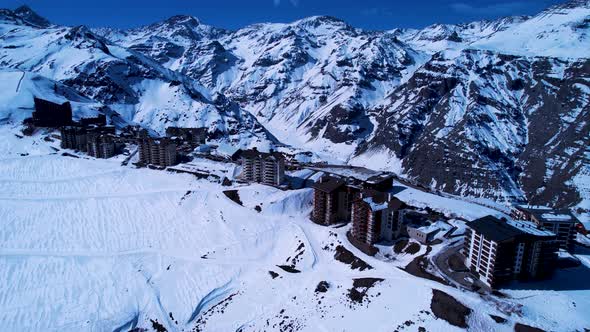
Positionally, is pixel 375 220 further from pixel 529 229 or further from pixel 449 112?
pixel 449 112

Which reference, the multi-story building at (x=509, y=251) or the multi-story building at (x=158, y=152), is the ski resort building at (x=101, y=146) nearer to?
the multi-story building at (x=158, y=152)

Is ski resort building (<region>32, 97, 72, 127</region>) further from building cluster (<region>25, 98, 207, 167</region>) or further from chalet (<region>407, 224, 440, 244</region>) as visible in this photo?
chalet (<region>407, 224, 440, 244</region>)

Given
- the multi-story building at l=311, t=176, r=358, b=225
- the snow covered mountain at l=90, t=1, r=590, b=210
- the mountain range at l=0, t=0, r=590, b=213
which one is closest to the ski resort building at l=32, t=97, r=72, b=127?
the mountain range at l=0, t=0, r=590, b=213

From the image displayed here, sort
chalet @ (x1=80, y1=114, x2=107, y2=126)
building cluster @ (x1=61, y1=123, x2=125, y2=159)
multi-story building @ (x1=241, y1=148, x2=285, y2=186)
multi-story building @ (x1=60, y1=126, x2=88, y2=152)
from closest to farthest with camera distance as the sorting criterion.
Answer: multi-story building @ (x1=241, y1=148, x2=285, y2=186)
building cluster @ (x1=61, y1=123, x2=125, y2=159)
multi-story building @ (x1=60, y1=126, x2=88, y2=152)
chalet @ (x1=80, y1=114, x2=107, y2=126)

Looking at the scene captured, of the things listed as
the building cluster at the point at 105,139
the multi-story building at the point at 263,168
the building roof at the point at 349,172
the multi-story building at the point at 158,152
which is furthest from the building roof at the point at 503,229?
the building cluster at the point at 105,139

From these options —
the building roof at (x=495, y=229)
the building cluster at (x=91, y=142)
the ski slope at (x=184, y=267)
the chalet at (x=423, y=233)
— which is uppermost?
the building cluster at (x=91, y=142)

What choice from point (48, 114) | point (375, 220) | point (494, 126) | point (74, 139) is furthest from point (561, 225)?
point (48, 114)
